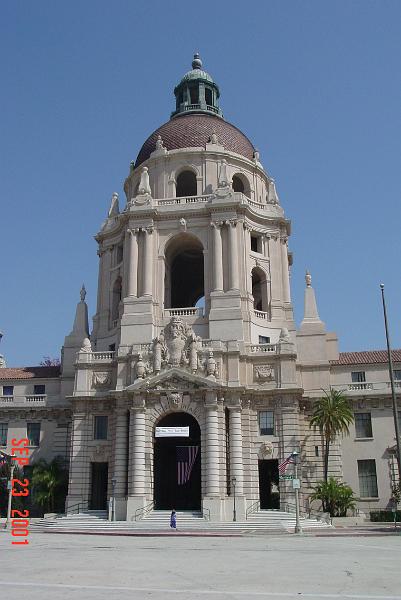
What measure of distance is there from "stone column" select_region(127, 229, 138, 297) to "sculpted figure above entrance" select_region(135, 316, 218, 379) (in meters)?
6.24

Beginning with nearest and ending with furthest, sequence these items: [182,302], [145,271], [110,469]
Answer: [110,469] → [145,271] → [182,302]

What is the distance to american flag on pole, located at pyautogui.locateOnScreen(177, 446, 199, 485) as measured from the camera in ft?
152

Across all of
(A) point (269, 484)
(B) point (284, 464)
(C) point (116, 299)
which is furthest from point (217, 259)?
(B) point (284, 464)

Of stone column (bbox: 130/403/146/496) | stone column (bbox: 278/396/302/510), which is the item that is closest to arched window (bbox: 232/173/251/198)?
stone column (bbox: 278/396/302/510)

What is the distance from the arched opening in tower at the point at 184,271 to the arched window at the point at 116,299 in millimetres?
4896

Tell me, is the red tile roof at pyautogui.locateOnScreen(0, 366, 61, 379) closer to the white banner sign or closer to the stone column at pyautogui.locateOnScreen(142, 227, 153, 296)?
the stone column at pyautogui.locateOnScreen(142, 227, 153, 296)

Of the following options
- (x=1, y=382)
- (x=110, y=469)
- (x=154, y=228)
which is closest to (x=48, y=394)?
(x=1, y=382)

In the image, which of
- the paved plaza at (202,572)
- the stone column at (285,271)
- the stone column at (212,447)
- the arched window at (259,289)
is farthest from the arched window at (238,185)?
the paved plaza at (202,572)

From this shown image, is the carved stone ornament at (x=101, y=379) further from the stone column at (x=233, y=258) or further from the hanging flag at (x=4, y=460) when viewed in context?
the stone column at (x=233, y=258)

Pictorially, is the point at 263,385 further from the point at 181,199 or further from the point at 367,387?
the point at 181,199

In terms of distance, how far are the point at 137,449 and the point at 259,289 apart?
21.7 metres

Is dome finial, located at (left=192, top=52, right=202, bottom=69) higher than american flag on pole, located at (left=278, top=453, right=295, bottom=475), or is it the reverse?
dome finial, located at (left=192, top=52, right=202, bottom=69)

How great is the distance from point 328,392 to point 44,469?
2472 cm

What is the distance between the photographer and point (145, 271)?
55.8 m
